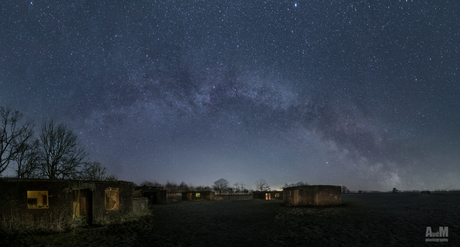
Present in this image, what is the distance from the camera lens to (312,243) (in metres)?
21.5

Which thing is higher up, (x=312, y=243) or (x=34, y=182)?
(x=34, y=182)

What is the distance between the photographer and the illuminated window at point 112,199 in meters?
26.7

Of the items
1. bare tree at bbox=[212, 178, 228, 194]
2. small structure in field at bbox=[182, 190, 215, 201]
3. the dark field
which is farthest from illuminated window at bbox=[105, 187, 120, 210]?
bare tree at bbox=[212, 178, 228, 194]

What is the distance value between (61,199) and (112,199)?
6816 millimetres

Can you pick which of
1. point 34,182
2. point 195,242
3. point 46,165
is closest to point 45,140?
point 46,165

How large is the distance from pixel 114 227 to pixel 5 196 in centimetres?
864

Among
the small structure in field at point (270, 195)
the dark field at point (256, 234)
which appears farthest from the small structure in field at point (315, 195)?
the small structure in field at point (270, 195)

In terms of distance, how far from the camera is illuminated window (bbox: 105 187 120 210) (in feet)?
87.6

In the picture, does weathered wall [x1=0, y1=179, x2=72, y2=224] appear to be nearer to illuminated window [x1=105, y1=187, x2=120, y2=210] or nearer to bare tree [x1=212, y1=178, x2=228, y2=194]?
illuminated window [x1=105, y1=187, x2=120, y2=210]

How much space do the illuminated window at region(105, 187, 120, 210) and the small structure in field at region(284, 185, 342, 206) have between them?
32.6 meters

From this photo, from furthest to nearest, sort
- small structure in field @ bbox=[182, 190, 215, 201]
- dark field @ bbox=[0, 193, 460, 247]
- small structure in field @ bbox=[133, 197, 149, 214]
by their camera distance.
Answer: small structure in field @ bbox=[182, 190, 215, 201], small structure in field @ bbox=[133, 197, 149, 214], dark field @ bbox=[0, 193, 460, 247]

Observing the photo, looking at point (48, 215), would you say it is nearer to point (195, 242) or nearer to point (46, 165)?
point (195, 242)

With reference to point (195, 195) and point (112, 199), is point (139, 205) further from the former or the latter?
point (195, 195)

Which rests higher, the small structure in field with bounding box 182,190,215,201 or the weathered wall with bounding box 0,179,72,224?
the weathered wall with bounding box 0,179,72,224
